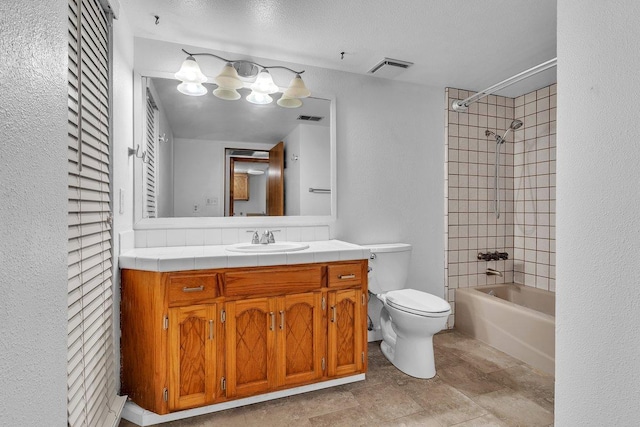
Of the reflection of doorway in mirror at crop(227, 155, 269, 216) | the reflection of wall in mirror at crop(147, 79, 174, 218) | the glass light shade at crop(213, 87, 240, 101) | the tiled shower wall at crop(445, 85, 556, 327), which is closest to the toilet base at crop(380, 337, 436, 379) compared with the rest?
the tiled shower wall at crop(445, 85, 556, 327)

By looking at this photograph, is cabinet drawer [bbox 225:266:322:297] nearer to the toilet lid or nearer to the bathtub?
the toilet lid

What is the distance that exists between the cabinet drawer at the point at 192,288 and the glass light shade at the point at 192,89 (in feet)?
4.00

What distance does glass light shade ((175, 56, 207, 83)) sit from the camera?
199 cm

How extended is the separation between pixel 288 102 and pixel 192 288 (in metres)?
1.43

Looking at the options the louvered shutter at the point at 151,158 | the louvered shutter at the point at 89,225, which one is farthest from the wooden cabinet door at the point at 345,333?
the louvered shutter at the point at 151,158

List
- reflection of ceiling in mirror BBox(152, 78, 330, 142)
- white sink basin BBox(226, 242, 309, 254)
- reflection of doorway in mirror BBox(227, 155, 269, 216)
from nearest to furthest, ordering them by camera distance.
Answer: white sink basin BBox(226, 242, 309, 254), reflection of ceiling in mirror BBox(152, 78, 330, 142), reflection of doorway in mirror BBox(227, 155, 269, 216)

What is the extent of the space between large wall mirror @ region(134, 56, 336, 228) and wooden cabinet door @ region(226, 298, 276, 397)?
2.37 ft

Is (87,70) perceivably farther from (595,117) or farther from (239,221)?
(595,117)

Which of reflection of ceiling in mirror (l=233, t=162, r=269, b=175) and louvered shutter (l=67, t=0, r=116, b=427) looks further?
reflection of ceiling in mirror (l=233, t=162, r=269, b=175)

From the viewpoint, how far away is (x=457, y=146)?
2.87 m

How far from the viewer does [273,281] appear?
1.76m

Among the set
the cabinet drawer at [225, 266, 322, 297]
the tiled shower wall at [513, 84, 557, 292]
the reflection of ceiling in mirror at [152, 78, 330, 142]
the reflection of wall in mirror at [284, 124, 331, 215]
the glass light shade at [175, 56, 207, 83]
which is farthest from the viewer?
the tiled shower wall at [513, 84, 557, 292]

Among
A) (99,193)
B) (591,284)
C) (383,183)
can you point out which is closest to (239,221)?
(99,193)

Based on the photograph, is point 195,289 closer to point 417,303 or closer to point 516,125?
point 417,303
